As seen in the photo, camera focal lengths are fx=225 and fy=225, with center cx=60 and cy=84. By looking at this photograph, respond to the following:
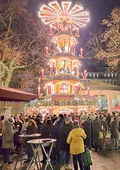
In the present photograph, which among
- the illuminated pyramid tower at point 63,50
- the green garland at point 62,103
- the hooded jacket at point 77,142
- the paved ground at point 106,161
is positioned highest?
the illuminated pyramid tower at point 63,50

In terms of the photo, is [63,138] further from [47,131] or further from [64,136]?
[47,131]

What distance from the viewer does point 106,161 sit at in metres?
9.13

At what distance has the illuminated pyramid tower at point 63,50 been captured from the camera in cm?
2775

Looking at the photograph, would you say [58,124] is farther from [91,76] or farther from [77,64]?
[91,76]

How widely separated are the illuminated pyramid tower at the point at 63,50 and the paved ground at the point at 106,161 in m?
15.8

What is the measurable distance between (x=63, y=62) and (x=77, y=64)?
2264 millimetres

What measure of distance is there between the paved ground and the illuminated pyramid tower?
15.8 m

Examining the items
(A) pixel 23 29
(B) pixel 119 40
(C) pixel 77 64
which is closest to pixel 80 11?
(C) pixel 77 64

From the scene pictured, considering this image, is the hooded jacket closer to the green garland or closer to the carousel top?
the green garland

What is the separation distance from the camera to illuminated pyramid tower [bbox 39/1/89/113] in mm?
27750

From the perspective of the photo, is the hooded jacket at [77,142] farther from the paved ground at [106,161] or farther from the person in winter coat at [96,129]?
the person in winter coat at [96,129]

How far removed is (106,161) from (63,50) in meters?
23.4

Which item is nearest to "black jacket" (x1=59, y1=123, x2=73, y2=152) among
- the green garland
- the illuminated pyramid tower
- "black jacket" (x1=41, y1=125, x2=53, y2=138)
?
"black jacket" (x1=41, y1=125, x2=53, y2=138)

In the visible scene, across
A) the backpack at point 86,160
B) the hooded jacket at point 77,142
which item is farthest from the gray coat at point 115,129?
the hooded jacket at point 77,142
